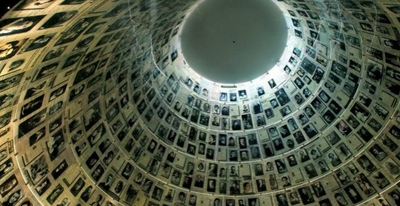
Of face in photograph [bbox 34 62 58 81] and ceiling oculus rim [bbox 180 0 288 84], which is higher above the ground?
ceiling oculus rim [bbox 180 0 288 84]

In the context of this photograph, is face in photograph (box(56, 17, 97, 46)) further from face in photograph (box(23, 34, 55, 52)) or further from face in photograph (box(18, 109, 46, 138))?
face in photograph (box(18, 109, 46, 138))

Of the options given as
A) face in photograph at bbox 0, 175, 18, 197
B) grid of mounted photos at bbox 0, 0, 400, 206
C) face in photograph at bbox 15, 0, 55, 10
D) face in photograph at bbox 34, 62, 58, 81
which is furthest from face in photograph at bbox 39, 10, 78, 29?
face in photograph at bbox 0, 175, 18, 197

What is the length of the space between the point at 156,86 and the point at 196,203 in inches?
177

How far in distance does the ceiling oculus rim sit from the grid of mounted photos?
1.12 feet

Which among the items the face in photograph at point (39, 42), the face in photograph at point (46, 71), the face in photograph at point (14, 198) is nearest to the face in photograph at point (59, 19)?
the face in photograph at point (39, 42)

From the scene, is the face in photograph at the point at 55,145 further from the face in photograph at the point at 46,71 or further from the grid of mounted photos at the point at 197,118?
the face in photograph at the point at 46,71

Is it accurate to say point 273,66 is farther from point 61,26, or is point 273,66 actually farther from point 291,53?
point 61,26

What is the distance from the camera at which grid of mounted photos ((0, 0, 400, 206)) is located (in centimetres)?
1306

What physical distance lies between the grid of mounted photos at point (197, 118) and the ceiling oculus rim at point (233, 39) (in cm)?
34

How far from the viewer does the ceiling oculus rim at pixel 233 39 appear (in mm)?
16578

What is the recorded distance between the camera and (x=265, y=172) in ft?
58.9

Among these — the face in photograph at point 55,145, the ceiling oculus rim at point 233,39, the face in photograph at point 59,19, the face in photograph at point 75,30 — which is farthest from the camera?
the ceiling oculus rim at point 233,39

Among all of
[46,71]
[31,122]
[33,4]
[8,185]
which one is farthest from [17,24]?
[8,185]

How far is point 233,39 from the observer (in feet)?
56.6
